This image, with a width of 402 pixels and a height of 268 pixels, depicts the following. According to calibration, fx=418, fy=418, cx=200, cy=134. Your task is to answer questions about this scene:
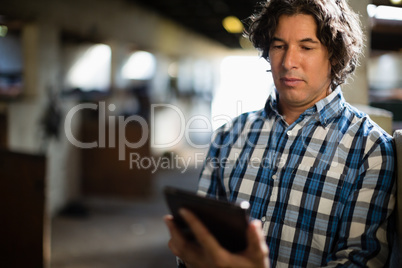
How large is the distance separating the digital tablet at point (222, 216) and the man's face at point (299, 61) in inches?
22.0

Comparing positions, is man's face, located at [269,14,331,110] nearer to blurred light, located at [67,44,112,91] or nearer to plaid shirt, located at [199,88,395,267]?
plaid shirt, located at [199,88,395,267]

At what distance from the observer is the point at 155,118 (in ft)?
27.2

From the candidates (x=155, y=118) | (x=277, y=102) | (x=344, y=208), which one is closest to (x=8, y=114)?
(x=277, y=102)

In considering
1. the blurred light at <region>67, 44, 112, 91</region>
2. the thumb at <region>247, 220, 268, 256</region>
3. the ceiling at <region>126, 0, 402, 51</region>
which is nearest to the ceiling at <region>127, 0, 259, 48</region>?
the ceiling at <region>126, 0, 402, 51</region>

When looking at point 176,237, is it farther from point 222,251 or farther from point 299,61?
point 299,61

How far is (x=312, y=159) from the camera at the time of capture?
4.12 feet

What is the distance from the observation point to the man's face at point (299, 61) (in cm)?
128

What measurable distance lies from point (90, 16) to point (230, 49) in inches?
395

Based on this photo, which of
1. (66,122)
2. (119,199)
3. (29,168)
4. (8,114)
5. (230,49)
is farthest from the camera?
(230,49)

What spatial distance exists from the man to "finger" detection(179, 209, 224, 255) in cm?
13

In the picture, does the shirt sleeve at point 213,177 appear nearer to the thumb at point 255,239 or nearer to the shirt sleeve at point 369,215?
the shirt sleeve at point 369,215

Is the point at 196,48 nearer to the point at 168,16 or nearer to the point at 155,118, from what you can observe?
the point at 168,16

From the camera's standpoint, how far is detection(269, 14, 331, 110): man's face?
1.28 meters

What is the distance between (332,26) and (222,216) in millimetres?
733
